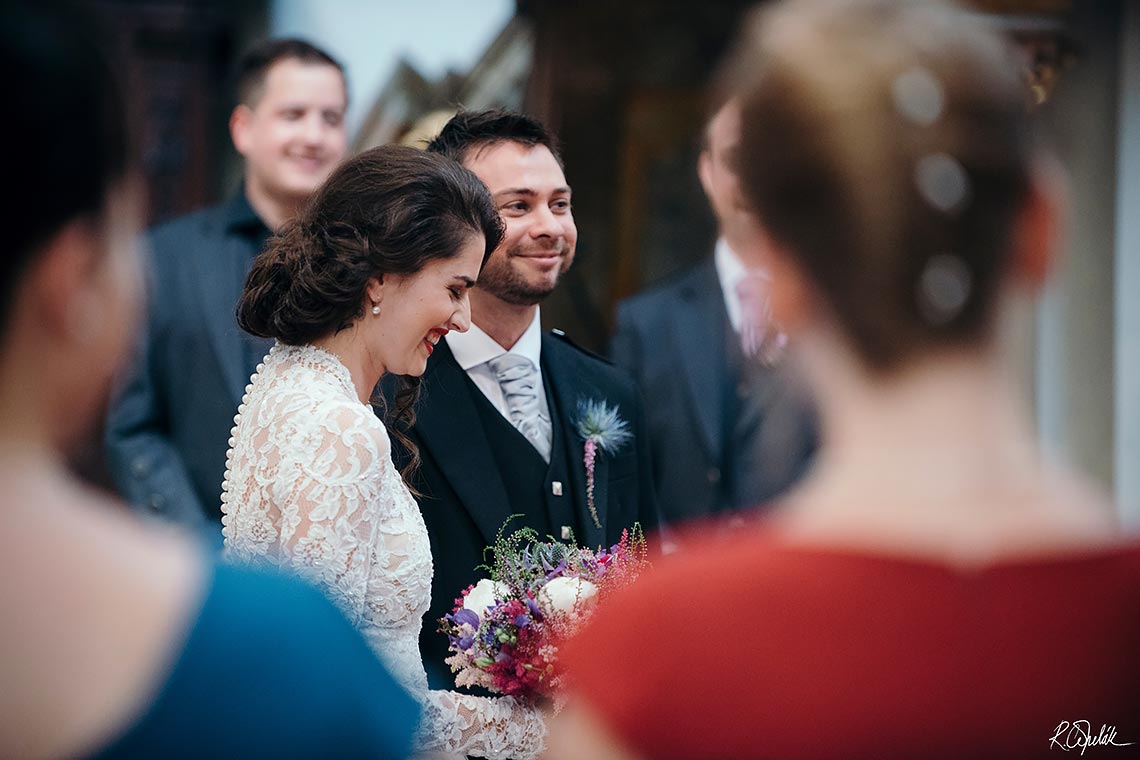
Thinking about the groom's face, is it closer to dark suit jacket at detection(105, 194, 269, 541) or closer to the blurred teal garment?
dark suit jacket at detection(105, 194, 269, 541)

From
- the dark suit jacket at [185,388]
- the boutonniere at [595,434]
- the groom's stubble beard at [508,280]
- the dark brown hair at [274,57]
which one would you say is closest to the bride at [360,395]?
the groom's stubble beard at [508,280]

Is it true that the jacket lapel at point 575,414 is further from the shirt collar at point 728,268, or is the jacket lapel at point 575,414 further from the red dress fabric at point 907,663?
the red dress fabric at point 907,663

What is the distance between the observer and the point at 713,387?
492 centimetres

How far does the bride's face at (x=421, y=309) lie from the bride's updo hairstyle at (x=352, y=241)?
3 centimetres

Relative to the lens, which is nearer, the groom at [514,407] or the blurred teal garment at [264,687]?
the blurred teal garment at [264,687]

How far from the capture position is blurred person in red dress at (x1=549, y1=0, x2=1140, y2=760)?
1338mm

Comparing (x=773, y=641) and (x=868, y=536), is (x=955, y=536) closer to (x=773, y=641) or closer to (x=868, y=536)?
(x=868, y=536)

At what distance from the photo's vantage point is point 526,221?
3.98 meters

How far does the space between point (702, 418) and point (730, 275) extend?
578mm

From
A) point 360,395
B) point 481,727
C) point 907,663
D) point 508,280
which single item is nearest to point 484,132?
point 508,280

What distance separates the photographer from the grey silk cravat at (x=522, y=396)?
148 inches

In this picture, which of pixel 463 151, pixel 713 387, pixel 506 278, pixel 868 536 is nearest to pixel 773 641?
pixel 868 536

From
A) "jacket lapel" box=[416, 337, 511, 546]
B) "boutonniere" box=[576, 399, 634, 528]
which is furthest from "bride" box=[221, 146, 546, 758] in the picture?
"boutonniere" box=[576, 399, 634, 528]

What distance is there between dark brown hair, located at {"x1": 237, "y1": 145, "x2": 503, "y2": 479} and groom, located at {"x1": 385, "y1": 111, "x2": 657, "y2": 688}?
0.53 meters
